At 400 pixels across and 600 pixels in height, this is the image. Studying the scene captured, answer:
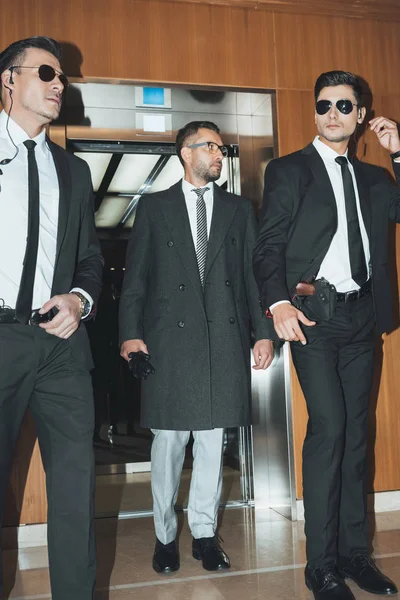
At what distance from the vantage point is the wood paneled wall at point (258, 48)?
380 centimetres

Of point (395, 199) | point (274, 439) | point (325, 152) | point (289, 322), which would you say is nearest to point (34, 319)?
point (289, 322)

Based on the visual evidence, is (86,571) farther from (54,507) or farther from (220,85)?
(220,85)

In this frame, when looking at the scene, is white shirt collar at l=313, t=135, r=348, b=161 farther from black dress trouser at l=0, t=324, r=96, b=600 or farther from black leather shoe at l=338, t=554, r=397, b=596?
black leather shoe at l=338, t=554, r=397, b=596

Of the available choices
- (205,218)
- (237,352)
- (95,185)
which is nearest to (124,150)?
(95,185)

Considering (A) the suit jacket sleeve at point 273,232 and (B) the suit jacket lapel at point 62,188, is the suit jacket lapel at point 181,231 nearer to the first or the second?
(A) the suit jacket sleeve at point 273,232

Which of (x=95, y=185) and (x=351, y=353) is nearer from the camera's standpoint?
(x=351, y=353)

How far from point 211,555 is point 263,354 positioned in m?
0.89

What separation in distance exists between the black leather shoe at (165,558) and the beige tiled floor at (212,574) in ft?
0.11

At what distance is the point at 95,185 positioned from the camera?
480 cm

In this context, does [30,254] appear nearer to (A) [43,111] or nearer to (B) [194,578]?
(A) [43,111]

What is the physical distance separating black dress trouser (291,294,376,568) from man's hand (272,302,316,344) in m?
0.17

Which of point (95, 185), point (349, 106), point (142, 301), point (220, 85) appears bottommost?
point (142, 301)

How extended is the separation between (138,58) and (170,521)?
8.07 ft

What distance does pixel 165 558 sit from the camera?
297 centimetres
